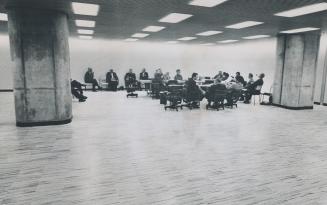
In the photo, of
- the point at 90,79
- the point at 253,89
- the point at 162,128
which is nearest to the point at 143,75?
the point at 90,79

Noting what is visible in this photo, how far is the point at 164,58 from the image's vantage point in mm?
18625

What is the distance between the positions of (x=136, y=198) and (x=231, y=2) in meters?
4.61

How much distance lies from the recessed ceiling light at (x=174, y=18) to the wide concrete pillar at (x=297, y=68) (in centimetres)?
555

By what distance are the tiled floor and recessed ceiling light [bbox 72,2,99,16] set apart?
3288mm

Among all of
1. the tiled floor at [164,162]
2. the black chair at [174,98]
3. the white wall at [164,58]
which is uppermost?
the white wall at [164,58]

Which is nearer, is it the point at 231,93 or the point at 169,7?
the point at 169,7

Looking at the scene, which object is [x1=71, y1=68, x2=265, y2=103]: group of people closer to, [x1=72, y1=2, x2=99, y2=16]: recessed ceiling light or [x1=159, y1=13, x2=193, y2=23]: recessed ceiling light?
[x1=159, y1=13, x2=193, y2=23]: recessed ceiling light

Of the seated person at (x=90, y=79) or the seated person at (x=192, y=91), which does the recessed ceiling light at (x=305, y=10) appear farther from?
the seated person at (x=90, y=79)

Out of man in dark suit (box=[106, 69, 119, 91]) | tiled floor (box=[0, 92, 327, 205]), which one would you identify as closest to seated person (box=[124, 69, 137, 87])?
man in dark suit (box=[106, 69, 119, 91])

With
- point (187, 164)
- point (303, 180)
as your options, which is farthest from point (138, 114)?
point (303, 180)

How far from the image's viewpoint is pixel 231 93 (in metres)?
11.0

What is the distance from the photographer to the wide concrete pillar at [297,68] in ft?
34.5

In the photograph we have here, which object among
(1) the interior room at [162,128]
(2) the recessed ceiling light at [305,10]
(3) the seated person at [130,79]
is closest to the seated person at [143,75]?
(3) the seated person at [130,79]

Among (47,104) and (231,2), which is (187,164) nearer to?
(231,2)
